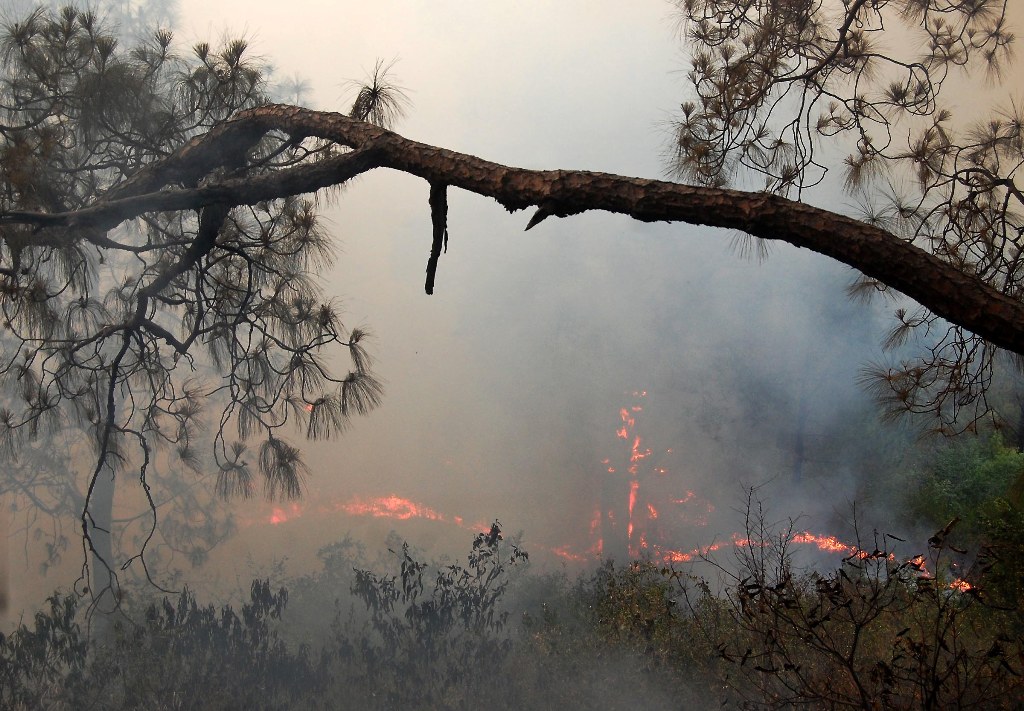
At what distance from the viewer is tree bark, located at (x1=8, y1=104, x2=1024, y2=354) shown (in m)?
1.22

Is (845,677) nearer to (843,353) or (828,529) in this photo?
(828,529)

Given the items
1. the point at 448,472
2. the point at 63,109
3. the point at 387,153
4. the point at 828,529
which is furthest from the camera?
the point at 828,529

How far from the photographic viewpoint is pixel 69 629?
8.51ft

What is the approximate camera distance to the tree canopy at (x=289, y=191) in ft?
4.58

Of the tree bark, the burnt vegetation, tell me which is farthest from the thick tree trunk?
the tree bark

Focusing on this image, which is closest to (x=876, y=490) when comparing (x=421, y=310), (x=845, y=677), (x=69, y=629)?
(x=845, y=677)

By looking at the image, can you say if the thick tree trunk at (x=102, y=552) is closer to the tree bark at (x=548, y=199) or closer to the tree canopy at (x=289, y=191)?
the tree canopy at (x=289, y=191)

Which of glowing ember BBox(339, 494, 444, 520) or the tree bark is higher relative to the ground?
the tree bark

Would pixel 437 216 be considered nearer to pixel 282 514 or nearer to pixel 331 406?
pixel 331 406

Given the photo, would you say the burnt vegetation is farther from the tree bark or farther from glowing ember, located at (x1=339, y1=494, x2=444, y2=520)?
glowing ember, located at (x1=339, y1=494, x2=444, y2=520)

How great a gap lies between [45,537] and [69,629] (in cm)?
34

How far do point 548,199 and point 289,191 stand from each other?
64cm

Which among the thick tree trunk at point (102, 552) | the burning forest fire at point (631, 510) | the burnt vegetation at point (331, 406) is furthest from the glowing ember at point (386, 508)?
the thick tree trunk at point (102, 552)

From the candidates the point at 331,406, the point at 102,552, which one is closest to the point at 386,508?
the point at 331,406
